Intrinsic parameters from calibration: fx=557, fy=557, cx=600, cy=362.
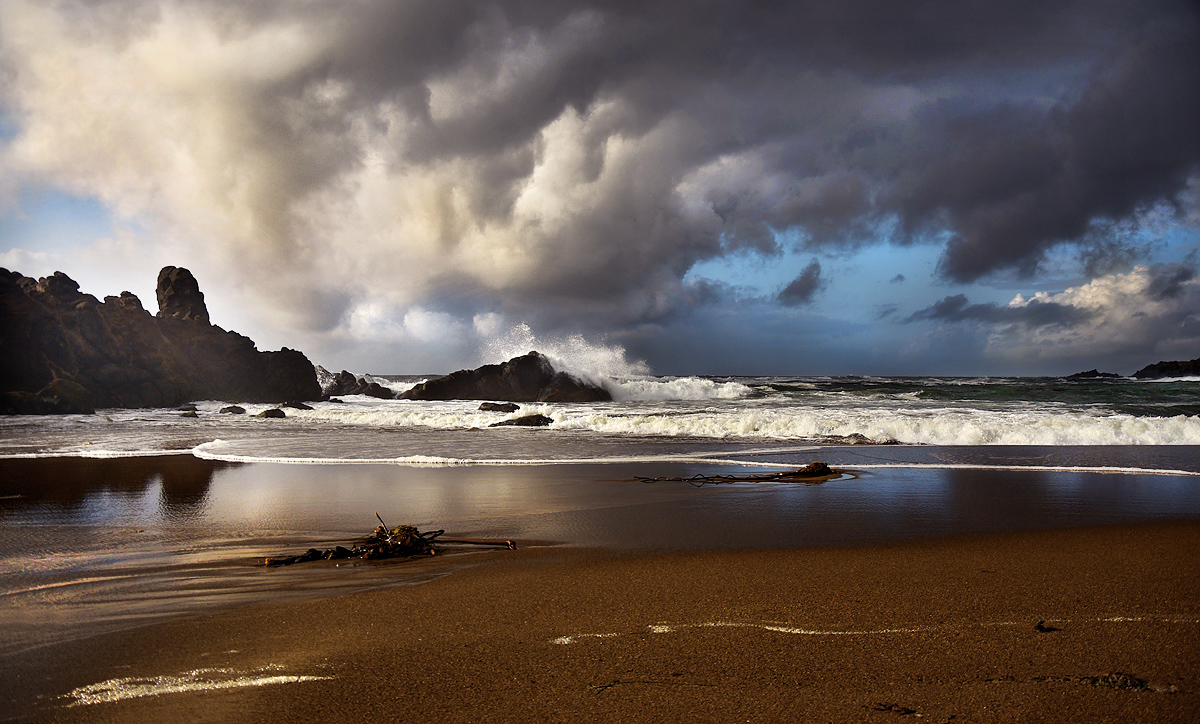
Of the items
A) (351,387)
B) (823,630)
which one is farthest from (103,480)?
(351,387)

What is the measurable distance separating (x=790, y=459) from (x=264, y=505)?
801 centimetres

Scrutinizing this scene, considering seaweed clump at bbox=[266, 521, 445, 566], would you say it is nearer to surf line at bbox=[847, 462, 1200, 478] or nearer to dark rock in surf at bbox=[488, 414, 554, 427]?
surf line at bbox=[847, 462, 1200, 478]

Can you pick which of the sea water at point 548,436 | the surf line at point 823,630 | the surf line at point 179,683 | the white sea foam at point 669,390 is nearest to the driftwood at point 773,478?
the sea water at point 548,436

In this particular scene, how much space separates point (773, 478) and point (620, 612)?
5192 millimetres

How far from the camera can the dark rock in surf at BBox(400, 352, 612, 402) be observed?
91.0ft

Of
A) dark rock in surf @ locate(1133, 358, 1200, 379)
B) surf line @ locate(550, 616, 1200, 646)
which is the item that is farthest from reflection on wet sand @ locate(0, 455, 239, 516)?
dark rock in surf @ locate(1133, 358, 1200, 379)

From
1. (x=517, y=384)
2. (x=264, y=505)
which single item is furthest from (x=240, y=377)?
(x=264, y=505)

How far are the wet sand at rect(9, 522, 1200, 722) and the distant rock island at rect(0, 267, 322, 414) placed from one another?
25.8 meters

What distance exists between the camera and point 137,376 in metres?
27.2

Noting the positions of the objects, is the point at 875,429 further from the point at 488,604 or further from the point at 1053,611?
the point at 488,604

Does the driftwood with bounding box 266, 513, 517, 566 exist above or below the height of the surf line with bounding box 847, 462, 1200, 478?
above

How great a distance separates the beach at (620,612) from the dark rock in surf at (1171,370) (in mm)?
66415

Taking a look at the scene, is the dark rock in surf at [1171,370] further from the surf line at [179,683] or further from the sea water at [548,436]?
the surf line at [179,683]

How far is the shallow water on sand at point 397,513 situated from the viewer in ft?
12.4
